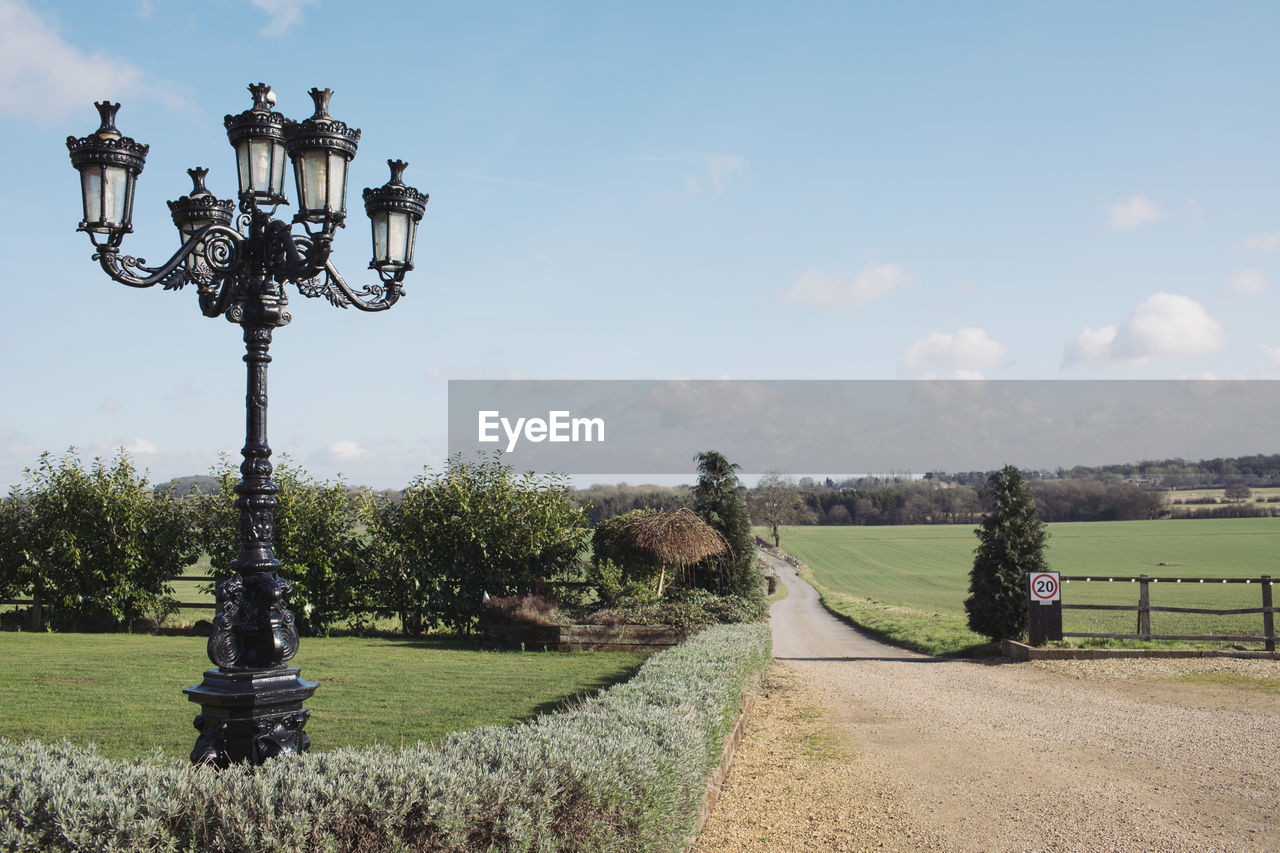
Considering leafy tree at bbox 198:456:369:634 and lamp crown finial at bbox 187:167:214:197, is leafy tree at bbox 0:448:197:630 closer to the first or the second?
leafy tree at bbox 198:456:369:634

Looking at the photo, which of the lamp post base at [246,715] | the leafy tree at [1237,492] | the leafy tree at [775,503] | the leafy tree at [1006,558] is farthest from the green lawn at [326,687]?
the leafy tree at [1237,492]

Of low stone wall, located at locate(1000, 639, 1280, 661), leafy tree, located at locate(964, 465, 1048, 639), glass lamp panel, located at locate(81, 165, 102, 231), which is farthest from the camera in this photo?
leafy tree, located at locate(964, 465, 1048, 639)

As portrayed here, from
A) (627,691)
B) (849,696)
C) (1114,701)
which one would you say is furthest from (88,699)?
(1114,701)

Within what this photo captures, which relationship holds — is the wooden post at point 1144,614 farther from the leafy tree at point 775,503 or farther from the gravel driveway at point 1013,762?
the leafy tree at point 775,503

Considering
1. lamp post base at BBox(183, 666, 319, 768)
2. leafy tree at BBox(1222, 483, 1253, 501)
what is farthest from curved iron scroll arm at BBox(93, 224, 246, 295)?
leafy tree at BBox(1222, 483, 1253, 501)

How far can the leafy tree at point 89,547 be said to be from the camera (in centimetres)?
1673

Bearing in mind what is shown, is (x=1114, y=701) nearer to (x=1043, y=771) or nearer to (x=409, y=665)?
(x=1043, y=771)

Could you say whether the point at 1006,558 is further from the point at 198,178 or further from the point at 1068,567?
the point at 1068,567

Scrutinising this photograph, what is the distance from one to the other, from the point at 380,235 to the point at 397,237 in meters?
0.12

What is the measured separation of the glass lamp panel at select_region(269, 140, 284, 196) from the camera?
5195 millimetres

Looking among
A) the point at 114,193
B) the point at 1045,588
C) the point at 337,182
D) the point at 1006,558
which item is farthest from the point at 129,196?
the point at 1006,558

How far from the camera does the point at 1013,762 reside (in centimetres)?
756

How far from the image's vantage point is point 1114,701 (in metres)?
10.6

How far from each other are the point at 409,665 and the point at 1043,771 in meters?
8.05
